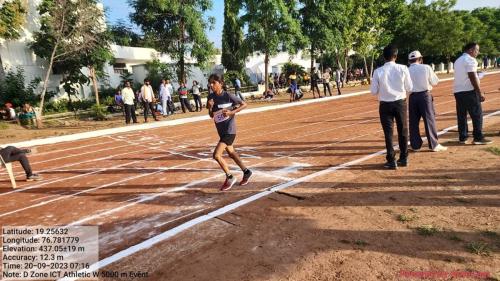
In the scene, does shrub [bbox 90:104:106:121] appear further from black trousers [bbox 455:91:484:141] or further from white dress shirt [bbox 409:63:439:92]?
black trousers [bbox 455:91:484:141]

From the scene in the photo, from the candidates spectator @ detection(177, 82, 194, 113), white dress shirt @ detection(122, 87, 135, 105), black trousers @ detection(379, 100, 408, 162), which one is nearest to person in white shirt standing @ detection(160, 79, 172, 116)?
spectator @ detection(177, 82, 194, 113)

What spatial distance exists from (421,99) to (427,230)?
3.74m

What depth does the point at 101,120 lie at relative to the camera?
18422 millimetres

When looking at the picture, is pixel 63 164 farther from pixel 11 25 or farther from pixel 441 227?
pixel 11 25

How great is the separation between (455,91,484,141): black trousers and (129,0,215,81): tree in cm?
1783

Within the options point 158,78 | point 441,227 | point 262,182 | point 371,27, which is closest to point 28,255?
point 262,182

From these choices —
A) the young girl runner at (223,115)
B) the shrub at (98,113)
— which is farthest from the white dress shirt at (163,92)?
the young girl runner at (223,115)

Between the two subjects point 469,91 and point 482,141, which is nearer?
point 469,91

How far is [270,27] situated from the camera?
81.1 ft

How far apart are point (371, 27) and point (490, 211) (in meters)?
33.4

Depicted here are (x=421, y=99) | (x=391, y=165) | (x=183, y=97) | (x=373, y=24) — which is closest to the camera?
(x=391, y=165)

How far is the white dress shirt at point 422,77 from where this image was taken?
6641mm

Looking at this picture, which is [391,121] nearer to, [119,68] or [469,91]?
[469,91]
